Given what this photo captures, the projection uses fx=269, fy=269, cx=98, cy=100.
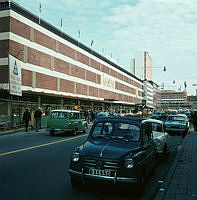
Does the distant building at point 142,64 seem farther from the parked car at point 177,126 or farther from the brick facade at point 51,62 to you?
the parked car at point 177,126

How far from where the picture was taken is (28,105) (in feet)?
87.6

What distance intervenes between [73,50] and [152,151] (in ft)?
155

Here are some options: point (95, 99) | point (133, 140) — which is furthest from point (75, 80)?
point (133, 140)

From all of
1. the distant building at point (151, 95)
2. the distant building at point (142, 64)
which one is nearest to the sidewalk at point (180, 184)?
the distant building at point (151, 95)

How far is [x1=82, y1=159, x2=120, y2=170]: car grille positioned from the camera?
544 cm

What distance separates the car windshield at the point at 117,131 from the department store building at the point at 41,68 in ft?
53.9

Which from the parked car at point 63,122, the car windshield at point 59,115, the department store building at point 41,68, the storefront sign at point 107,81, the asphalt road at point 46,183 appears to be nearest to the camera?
the asphalt road at point 46,183

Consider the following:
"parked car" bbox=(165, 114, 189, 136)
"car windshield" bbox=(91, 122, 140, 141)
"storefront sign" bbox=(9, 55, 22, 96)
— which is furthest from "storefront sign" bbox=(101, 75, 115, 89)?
"car windshield" bbox=(91, 122, 140, 141)

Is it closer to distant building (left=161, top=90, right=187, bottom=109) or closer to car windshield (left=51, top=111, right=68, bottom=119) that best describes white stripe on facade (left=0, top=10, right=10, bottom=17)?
car windshield (left=51, top=111, right=68, bottom=119)

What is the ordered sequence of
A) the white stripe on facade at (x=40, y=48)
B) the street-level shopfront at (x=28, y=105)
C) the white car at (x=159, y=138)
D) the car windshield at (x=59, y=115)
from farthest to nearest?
the white stripe on facade at (x=40, y=48) → the street-level shopfront at (x=28, y=105) → the car windshield at (x=59, y=115) → the white car at (x=159, y=138)

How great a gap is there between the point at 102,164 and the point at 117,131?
1324 millimetres

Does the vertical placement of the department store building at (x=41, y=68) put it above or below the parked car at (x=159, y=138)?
above

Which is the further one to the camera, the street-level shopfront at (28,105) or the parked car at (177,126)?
the street-level shopfront at (28,105)

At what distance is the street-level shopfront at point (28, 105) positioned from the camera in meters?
21.9
